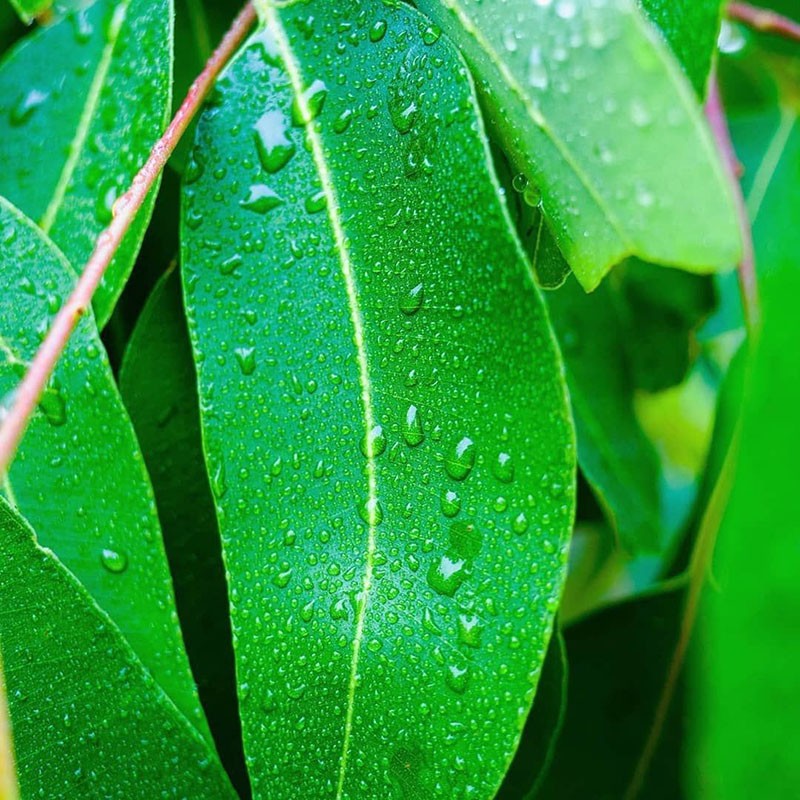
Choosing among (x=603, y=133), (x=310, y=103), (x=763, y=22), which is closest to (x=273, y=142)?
(x=310, y=103)

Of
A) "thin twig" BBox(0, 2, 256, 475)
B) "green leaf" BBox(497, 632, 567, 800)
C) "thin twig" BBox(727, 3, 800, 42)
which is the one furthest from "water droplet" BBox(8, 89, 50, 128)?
"thin twig" BBox(727, 3, 800, 42)

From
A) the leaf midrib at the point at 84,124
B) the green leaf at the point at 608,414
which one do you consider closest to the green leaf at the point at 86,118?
the leaf midrib at the point at 84,124

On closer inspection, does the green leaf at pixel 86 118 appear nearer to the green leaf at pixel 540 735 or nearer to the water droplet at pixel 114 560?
the water droplet at pixel 114 560

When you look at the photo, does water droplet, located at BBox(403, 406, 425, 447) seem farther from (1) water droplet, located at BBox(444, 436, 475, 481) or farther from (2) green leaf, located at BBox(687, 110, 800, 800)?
(2) green leaf, located at BBox(687, 110, 800, 800)

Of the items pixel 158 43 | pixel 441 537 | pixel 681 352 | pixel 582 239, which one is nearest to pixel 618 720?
pixel 681 352

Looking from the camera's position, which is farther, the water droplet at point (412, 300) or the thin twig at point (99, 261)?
the water droplet at point (412, 300)

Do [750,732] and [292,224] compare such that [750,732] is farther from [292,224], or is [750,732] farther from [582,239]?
[292,224]
